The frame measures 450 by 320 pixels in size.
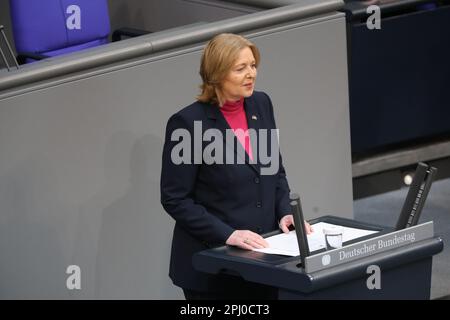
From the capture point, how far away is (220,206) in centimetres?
400

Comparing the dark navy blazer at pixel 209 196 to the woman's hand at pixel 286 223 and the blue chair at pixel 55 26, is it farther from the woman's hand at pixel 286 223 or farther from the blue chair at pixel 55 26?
the blue chair at pixel 55 26

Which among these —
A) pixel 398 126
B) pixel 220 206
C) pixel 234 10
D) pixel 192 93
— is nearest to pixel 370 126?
pixel 398 126

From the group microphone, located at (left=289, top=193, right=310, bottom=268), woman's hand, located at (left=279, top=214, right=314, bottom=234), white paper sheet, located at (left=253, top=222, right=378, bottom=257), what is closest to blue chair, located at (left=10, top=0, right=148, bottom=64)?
woman's hand, located at (left=279, top=214, right=314, bottom=234)

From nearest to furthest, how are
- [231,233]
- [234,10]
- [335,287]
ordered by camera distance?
[335,287] < [231,233] < [234,10]

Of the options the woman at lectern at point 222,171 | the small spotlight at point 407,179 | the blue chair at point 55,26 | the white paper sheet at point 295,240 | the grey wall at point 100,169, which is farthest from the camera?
the small spotlight at point 407,179

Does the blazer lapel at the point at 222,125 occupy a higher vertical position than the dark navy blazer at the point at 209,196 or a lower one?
higher

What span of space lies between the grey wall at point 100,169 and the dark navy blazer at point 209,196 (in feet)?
2.69

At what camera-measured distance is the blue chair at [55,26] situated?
5.82 meters

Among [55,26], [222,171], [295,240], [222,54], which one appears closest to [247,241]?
[295,240]

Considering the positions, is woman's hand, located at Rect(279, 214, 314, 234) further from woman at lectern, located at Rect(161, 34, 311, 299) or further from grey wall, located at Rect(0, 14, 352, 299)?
grey wall, located at Rect(0, 14, 352, 299)

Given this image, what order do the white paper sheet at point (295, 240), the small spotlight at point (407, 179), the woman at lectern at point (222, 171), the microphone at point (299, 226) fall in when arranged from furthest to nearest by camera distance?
the small spotlight at point (407, 179) < the woman at lectern at point (222, 171) < the white paper sheet at point (295, 240) < the microphone at point (299, 226)

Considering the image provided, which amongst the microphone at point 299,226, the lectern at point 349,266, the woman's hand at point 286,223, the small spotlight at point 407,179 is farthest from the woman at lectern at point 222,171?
the small spotlight at point 407,179
